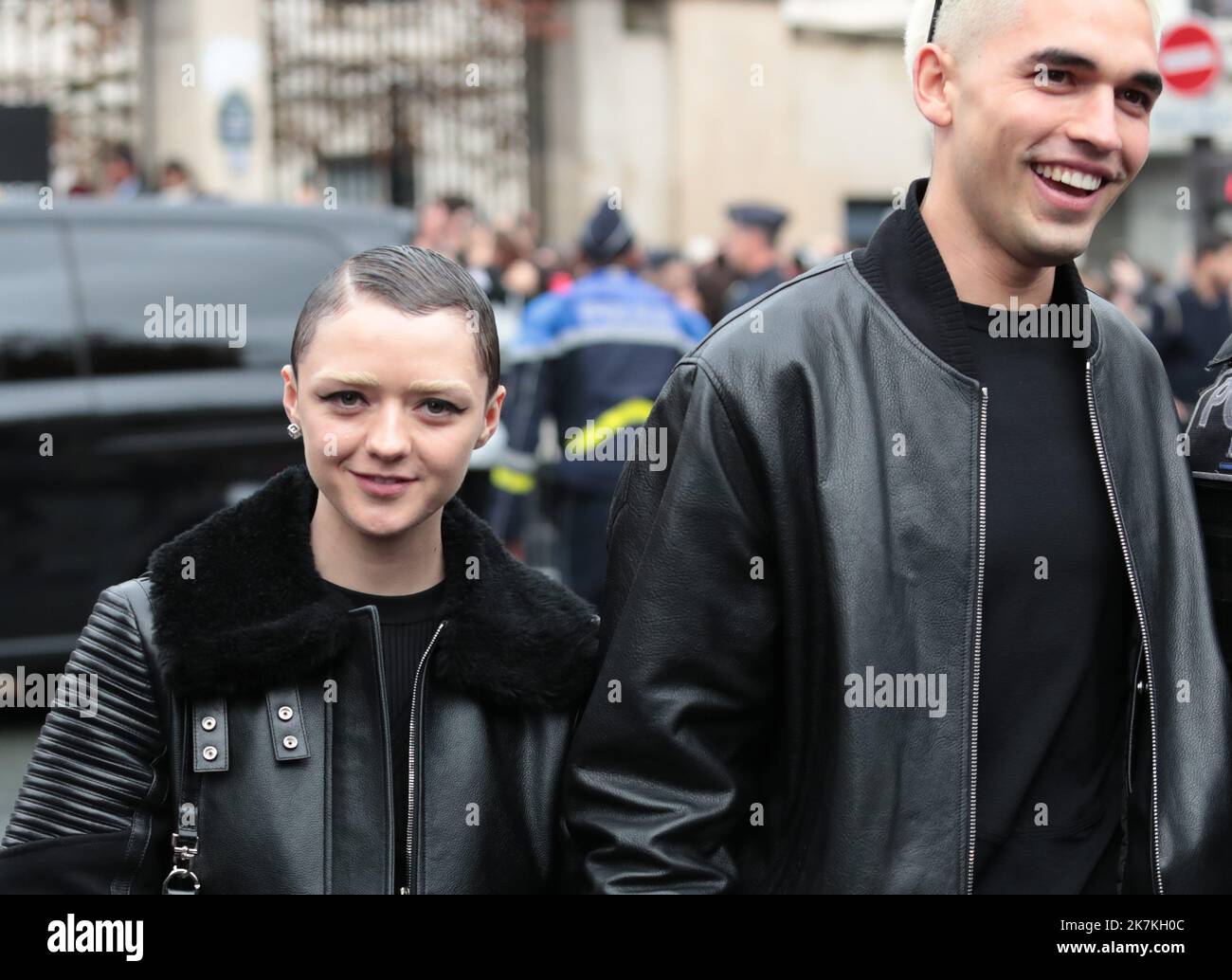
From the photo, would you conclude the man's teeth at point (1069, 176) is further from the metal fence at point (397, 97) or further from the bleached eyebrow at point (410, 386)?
the metal fence at point (397, 97)

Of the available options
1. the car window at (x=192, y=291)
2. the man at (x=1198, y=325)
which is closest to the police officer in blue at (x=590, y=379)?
the car window at (x=192, y=291)

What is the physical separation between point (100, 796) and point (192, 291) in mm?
4923

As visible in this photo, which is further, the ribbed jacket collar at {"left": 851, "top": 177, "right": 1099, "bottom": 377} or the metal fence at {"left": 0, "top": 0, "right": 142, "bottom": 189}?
the metal fence at {"left": 0, "top": 0, "right": 142, "bottom": 189}

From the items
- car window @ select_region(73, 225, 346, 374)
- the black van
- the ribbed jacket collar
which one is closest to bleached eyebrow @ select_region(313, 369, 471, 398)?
the ribbed jacket collar

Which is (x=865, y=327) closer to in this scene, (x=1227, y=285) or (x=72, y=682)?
(x=72, y=682)

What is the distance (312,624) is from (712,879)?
0.63 meters

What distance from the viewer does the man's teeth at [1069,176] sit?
2488 mm

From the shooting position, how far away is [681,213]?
708 inches

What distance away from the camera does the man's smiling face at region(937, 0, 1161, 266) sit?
8.11 feet

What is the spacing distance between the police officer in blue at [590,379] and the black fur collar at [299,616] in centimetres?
552

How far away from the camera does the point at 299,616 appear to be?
8.29 ft

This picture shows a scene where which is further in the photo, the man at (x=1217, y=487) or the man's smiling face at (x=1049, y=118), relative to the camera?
the man at (x=1217, y=487)

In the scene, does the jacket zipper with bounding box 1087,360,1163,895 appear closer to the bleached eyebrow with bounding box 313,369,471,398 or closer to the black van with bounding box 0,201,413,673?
the bleached eyebrow with bounding box 313,369,471,398
